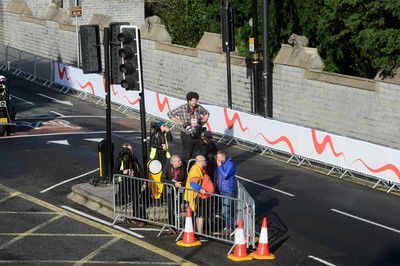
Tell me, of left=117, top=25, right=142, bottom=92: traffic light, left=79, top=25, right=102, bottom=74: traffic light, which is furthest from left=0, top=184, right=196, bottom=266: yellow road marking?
left=79, top=25, right=102, bottom=74: traffic light

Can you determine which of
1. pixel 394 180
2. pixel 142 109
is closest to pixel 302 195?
pixel 394 180

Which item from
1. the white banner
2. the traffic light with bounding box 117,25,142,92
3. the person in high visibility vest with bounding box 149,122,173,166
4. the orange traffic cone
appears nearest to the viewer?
the orange traffic cone

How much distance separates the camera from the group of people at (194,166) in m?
17.1

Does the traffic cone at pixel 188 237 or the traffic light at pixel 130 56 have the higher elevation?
the traffic light at pixel 130 56

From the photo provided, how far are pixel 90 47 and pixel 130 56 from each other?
2295 millimetres

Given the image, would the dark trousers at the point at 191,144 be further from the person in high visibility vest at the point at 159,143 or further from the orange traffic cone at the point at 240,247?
the orange traffic cone at the point at 240,247

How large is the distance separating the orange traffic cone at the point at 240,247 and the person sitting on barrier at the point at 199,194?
1174 millimetres

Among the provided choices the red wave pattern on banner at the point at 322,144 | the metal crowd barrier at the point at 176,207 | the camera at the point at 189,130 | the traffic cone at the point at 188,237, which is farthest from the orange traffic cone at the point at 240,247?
the red wave pattern on banner at the point at 322,144

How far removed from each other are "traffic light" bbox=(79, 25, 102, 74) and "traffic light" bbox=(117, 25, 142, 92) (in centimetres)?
194

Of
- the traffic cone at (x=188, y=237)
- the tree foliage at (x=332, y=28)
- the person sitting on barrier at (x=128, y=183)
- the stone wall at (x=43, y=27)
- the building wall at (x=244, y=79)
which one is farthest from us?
the stone wall at (x=43, y=27)

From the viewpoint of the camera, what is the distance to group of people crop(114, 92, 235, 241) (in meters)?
17.1

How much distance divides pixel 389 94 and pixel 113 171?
38.7 feet

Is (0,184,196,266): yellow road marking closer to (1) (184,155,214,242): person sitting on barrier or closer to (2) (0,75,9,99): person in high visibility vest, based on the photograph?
(1) (184,155,214,242): person sitting on barrier

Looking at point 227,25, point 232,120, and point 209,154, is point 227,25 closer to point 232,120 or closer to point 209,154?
point 232,120
